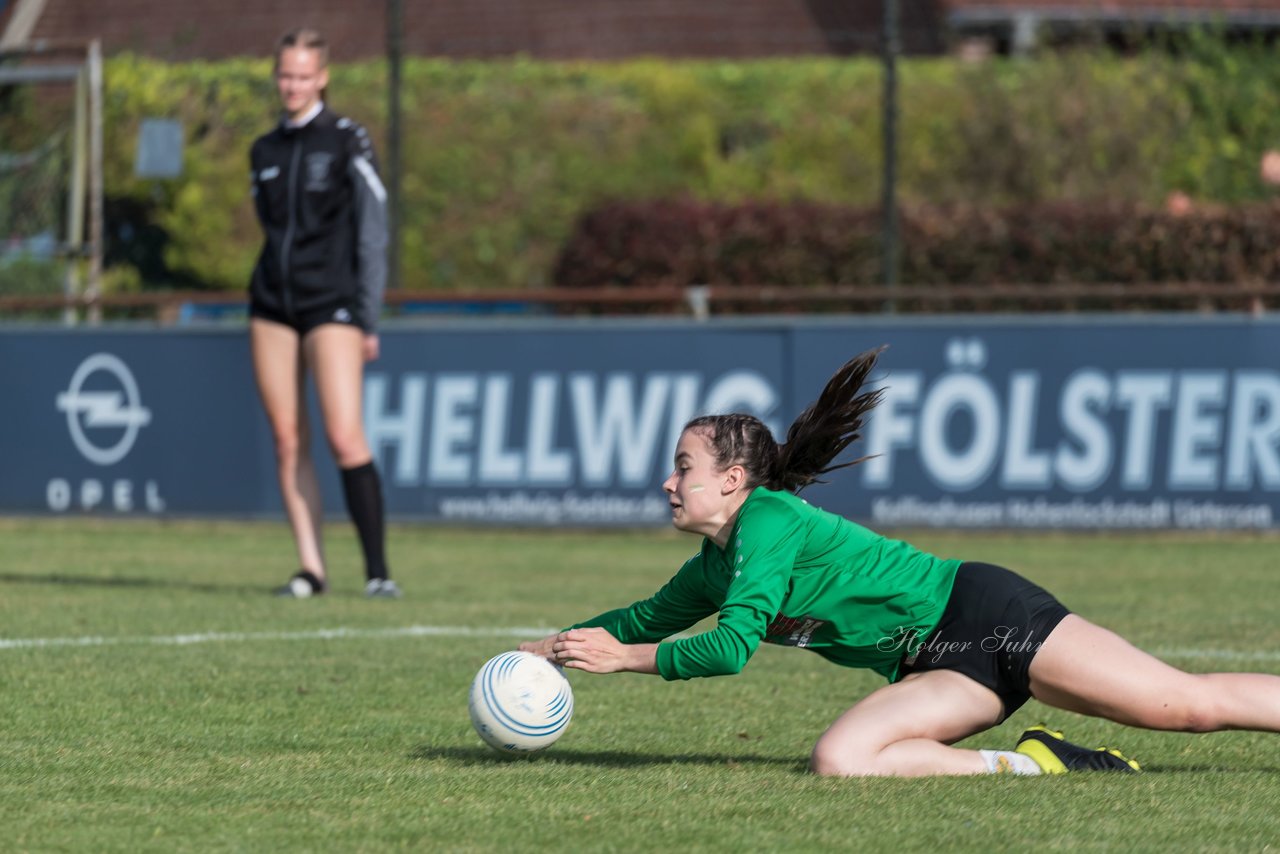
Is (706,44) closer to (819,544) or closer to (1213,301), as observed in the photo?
(1213,301)

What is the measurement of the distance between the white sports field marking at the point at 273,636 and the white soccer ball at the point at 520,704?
2753 mm

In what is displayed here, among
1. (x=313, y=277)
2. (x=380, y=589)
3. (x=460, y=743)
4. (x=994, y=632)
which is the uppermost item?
(x=313, y=277)

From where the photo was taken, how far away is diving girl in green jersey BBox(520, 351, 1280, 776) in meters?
5.25

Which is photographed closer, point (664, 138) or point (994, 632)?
point (994, 632)

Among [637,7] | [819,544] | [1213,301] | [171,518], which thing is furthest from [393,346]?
[637,7]

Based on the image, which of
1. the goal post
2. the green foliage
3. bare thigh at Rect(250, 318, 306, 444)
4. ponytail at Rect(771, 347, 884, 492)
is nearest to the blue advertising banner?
the goal post

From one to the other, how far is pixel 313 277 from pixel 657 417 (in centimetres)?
461

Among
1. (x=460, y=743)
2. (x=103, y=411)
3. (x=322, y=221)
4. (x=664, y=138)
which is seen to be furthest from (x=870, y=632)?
(x=664, y=138)

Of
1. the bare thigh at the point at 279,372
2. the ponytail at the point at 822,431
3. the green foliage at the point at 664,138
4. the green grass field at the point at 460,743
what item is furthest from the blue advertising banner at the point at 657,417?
the green foliage at the point at 664,138

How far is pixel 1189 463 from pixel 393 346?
5.45 meters

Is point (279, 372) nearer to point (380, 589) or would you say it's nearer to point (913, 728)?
point (380, 589)

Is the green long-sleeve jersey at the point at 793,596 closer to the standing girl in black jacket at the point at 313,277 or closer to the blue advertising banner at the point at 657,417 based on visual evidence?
the standing girl in black jacket at the point at 313,277

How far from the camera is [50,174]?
751 inches

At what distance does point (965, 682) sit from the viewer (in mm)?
5398
